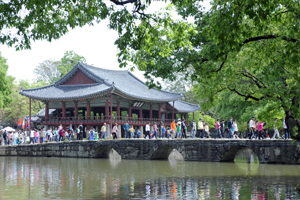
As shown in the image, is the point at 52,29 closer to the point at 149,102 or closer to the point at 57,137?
the point at 57,137

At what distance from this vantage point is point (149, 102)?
4750 cm

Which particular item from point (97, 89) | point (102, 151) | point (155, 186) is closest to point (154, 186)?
point (155, 186)

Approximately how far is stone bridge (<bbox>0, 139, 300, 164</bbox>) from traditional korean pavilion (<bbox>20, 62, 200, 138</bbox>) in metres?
7.32

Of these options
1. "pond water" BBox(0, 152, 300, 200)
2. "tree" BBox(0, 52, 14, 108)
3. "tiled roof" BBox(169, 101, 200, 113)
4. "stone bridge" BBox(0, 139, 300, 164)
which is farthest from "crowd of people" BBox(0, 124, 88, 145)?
"tiled roof" BBox(169, 101, 200, 113)

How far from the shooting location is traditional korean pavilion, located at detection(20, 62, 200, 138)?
1602 inches

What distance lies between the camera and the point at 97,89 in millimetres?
42094

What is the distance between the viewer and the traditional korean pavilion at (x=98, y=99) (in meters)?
40.7

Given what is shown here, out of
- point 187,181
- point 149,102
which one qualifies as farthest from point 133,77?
point 187,181

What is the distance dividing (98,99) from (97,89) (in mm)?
1236

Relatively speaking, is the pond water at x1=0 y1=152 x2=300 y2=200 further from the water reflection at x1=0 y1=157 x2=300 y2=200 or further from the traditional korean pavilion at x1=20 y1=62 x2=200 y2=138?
the traditional korean pavilion at x1=20 y1=62 x2=200 y2=138

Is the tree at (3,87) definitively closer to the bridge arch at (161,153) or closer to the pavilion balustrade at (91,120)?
the pavilion balustrade at (91,120)

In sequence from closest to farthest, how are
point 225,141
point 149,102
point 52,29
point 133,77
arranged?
point 52,29
point 225,141
point 149,102
point 133,77

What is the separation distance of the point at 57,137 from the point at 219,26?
30299mm

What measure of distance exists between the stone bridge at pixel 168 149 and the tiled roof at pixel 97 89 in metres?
9.05
